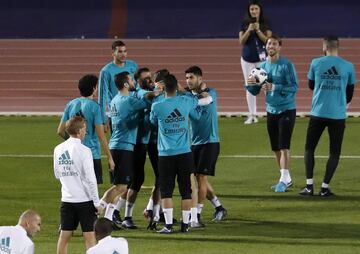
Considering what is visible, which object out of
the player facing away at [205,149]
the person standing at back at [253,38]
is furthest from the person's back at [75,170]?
the person standing at back at [253,38]

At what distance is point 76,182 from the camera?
1323 cm

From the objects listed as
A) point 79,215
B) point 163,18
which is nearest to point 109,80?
point 79,215

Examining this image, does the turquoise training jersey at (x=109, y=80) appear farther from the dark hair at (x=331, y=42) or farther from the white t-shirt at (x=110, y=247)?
the white t-shirt at (x=110, y=247)

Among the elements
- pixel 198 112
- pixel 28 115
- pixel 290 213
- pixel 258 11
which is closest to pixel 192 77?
pixel 198 112

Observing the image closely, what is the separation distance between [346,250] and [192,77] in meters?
3.10

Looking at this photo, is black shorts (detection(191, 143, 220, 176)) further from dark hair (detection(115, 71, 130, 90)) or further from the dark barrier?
the dark barrier

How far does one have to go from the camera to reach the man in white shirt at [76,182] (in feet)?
43.0

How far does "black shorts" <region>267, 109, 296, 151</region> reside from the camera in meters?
18.5

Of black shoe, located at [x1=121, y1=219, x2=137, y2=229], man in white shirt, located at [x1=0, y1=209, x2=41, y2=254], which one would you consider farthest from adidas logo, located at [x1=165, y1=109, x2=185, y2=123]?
man in white shirt, located at [x1=0, y1=209, x2=41, y2=254]

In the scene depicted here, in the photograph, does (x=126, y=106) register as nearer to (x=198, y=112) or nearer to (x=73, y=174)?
(x=198, y=112)

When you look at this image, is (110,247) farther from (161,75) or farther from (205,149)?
(205,149)

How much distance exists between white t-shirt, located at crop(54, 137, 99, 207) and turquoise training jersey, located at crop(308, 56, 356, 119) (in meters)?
5.53

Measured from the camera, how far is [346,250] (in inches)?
557

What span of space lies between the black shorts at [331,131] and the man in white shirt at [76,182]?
5500mm
